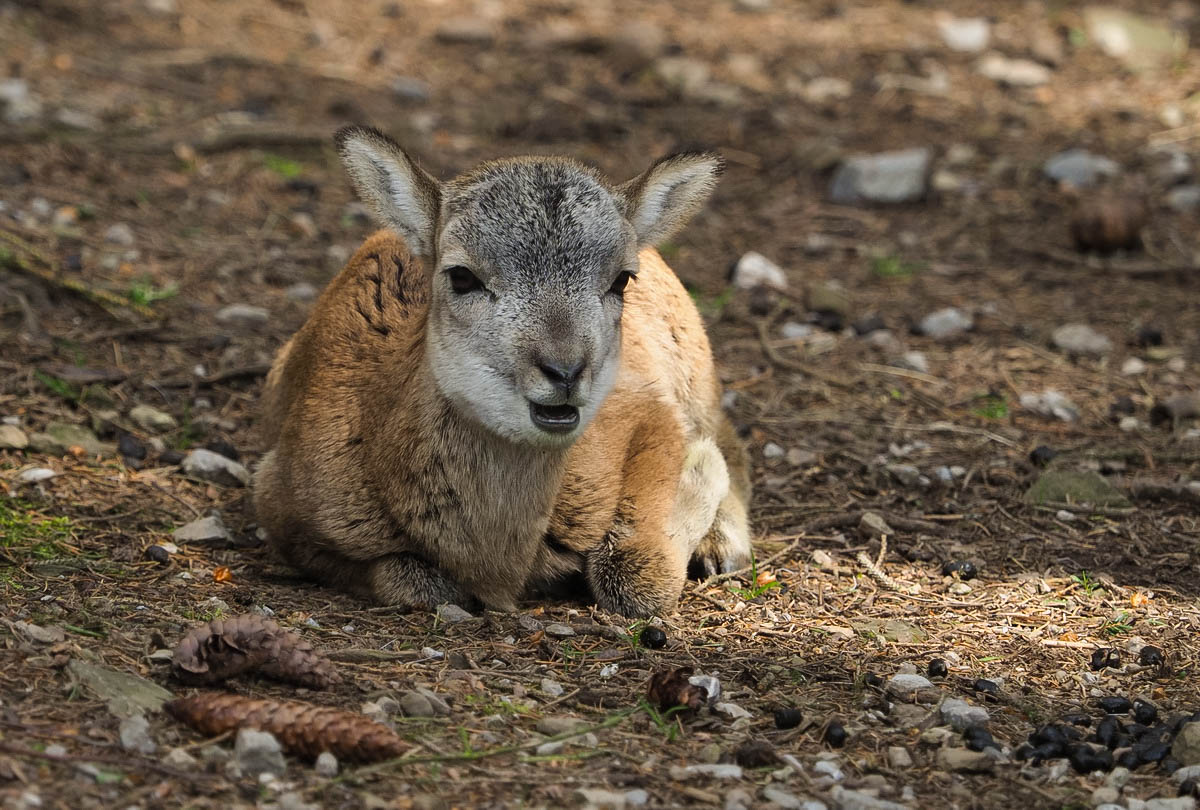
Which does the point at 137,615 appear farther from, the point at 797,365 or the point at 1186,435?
the point at 1186,435

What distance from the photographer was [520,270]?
6562 mm

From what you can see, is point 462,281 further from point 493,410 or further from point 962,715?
point 962,715

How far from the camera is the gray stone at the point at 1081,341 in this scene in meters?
10.9

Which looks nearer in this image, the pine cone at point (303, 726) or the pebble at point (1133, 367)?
the pine cone at point (303, 726)

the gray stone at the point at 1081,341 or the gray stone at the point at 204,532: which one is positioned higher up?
the gray stone at the point at 1081,341

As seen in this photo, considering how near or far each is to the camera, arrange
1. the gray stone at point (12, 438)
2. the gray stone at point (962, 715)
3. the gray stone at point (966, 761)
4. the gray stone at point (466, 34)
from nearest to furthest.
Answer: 1. the gray stone at point (966, 761)
2. the gray stone at point (962, 715)
3. the gray stone at point (12, 438)
4. the gray stone at point (466, 34)

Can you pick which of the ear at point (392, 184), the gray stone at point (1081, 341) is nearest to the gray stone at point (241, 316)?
the ear at point (392, 184)

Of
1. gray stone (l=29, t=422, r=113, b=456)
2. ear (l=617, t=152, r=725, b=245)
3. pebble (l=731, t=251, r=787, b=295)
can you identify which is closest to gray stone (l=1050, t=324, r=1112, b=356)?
pebble (l=731, t=251, r=787, b=295)

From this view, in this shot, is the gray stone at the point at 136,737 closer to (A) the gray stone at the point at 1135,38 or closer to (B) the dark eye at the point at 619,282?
(B) the dark eye at the point at 619,282

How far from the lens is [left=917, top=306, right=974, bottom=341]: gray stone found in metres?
11.2

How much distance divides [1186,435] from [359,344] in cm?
550

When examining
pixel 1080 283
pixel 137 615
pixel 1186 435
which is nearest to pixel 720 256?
pixel 1080 283

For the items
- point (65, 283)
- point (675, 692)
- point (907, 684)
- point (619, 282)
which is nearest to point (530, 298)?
point (619, 282)

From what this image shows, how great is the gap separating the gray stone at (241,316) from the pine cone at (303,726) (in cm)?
530
